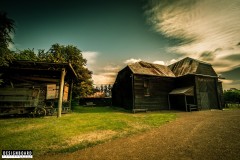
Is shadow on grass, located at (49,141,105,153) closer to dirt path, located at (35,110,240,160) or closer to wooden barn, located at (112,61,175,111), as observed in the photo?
dirt path, located at (35,110,240,160)

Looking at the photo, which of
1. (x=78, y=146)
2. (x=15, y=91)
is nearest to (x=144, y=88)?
(x=78, y=146)

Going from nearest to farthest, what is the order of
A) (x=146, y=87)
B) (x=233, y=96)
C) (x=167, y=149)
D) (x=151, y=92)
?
(x=167, y=149), (x=146, y=87), (x=151, y=92), (x=233, y=96)

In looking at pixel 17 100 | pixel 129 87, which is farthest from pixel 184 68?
pixel 17 100

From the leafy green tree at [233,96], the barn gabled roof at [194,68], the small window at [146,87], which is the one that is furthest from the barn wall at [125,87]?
the leafy green tree at [233,96]

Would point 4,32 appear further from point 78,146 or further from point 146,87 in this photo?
point 146,87

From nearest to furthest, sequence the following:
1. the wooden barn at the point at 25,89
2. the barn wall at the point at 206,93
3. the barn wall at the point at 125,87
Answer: the wooden barn at the point at 25,89 → the barn wall at the point at 206,93 → the barn wall at the point at 125,87

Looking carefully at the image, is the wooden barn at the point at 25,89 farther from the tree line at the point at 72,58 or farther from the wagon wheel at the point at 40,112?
the tree line at the point at 72,58

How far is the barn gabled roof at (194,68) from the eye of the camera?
63.4 feet

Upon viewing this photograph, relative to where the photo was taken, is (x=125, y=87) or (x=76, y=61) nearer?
(x=125, y=87)

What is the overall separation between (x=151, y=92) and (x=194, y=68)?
7432 mm

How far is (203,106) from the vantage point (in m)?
18.5

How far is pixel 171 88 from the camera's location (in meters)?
20.2

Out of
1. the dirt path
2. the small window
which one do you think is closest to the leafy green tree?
the small window

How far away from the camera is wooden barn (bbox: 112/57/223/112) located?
17.6 metres
